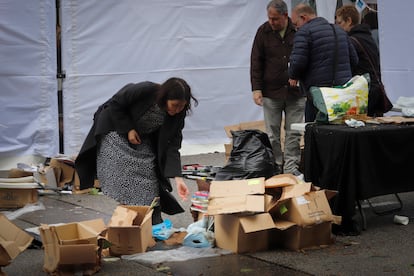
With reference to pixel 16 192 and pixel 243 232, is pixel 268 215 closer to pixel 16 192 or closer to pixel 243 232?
pixel 243 232

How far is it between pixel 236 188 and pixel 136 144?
97cm

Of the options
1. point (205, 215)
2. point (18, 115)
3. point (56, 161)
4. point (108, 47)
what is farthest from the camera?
point (108, 47)

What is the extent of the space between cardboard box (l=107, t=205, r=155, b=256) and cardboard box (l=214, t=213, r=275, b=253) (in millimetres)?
539

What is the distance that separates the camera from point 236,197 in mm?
5656

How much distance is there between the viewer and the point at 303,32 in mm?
7133

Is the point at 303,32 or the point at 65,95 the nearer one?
the point at 303,32

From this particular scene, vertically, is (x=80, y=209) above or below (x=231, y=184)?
below

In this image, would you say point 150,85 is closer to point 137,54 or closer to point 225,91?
point 137,54

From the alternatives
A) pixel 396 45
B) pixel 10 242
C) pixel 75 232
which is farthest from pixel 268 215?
pixel 396 45

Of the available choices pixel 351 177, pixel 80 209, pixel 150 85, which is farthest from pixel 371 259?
pixel 80 209

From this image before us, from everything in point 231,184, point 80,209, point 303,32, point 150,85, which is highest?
point 303,32

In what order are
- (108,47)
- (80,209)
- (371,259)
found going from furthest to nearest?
(108,47), (80,209), (371,259)

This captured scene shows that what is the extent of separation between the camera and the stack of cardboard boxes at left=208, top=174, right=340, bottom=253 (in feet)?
18.2

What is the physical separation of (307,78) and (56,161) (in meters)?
2.98
